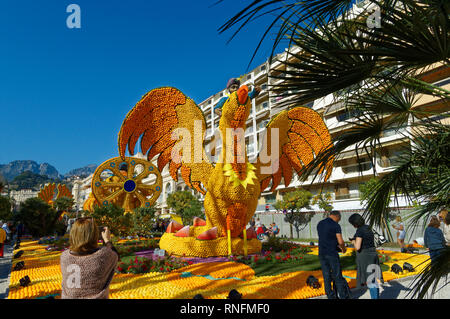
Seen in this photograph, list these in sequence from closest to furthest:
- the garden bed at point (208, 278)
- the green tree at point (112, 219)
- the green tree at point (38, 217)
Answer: the garden bed at point (208, 278) < the green tree at point (112, 219) < the green tree at point (38, 217)

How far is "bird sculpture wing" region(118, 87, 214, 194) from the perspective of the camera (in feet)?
24.0

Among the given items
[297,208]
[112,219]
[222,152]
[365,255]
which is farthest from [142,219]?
[365,255]

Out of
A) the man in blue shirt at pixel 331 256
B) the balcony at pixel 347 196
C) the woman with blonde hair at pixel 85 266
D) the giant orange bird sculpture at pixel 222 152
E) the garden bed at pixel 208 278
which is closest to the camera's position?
the woman with blonde hair at pixel 85 266

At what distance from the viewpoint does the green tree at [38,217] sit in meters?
16.0

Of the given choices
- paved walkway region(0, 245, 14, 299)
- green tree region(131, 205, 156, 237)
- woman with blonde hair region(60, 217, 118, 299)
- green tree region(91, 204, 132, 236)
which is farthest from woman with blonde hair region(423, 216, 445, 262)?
green tree region(131, 205, 156, 237)

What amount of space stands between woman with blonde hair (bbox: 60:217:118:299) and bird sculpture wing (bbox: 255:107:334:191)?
19.3 feet

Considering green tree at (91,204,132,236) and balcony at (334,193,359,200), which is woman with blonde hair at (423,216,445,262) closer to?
green tree at (91,204,132,236)

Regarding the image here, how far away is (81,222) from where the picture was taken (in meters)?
2.06

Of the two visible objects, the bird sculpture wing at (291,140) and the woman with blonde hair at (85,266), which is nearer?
the woman with blonde hair at (85,266)

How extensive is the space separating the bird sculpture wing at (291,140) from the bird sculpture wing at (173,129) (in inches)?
67.7

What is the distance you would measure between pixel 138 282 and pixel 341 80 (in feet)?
17.1

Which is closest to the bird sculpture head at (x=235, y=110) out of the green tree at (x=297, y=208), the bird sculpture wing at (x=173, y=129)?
the bird sculpture wing at (x=173, y=129)

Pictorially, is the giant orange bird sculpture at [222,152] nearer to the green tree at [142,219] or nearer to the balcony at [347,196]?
the green tree at [142,219]
